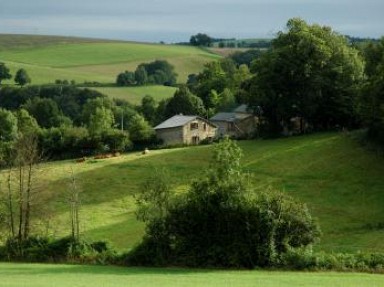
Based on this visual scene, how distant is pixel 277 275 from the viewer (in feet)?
98.7

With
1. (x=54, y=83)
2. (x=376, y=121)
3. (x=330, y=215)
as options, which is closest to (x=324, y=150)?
(x=376, y=121)

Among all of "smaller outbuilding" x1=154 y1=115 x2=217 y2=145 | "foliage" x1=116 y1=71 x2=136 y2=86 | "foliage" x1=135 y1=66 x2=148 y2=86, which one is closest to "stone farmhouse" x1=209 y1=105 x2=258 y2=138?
"smaller outbuilding" x1=154 y1=115 x2=217 y2=145

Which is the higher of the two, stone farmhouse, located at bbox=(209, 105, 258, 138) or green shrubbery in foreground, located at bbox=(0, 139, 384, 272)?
green shrubbery in foreground, located at bbox=(0, 139, 384, 272)

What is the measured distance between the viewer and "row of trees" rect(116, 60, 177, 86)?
172 metres

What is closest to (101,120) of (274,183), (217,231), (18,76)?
(274,183)

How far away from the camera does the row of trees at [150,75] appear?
172m

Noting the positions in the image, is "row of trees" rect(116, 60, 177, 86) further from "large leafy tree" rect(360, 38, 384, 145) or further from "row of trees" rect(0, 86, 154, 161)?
"large leafy tree" rect(360, 38, 384, 145)

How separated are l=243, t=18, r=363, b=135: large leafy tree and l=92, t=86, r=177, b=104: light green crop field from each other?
72116mm

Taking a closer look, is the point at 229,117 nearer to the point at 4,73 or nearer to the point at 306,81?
the point at 306,81

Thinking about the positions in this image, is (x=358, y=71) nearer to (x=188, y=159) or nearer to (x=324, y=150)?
(x=324, y=150)

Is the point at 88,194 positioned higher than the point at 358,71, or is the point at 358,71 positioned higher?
the point at 358,71

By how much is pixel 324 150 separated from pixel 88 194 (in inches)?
877

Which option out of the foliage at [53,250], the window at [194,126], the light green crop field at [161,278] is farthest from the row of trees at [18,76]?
the light green crop field at [161,278]

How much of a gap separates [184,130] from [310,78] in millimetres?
24056
